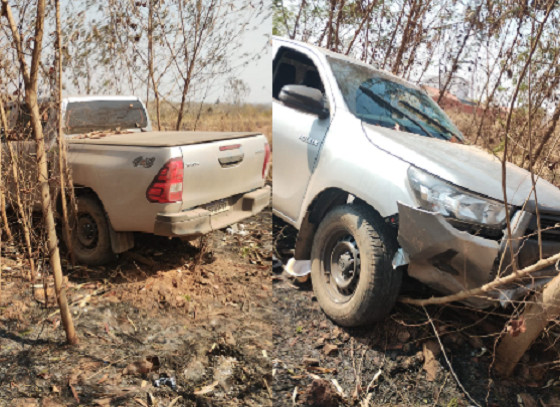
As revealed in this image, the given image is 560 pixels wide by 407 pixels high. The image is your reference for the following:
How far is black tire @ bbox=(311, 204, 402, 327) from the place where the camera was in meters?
2.17

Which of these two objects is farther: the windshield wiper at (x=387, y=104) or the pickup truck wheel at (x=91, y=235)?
the pickup truck wheel at (x=91, y=235)

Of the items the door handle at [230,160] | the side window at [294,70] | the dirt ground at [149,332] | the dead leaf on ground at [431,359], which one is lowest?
the dirt ground at [149,332]

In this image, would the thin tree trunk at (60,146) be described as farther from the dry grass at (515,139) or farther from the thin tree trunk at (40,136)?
the dry grass at (515,139)

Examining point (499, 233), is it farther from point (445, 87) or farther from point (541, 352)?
point (445, 87)

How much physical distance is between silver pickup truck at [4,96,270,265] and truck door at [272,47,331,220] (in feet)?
2.89

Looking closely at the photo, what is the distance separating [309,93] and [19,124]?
82.1 inches

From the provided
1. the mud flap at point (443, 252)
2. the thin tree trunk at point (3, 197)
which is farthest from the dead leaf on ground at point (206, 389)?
the thin tree trunk at point (3, 197)

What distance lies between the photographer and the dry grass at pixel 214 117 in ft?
15.4

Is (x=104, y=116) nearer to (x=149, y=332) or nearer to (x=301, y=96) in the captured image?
(x=149, y=332)

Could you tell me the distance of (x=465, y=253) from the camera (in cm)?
191

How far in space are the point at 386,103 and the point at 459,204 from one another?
2.94 ft

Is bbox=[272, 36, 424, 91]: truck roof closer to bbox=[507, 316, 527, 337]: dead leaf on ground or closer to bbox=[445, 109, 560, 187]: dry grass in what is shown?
bbox=[445, 109, 560, 187]: dry grass

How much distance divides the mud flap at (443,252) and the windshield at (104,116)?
300 centimetres

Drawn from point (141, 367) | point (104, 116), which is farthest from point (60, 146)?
point (141, 367)
